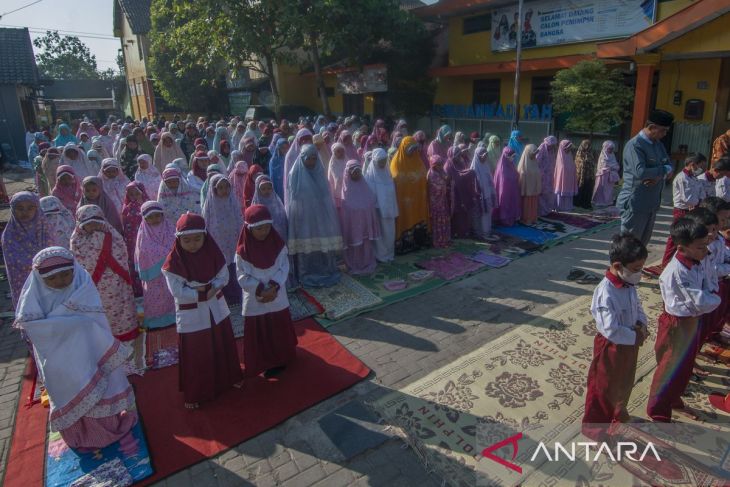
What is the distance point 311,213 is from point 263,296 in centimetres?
217

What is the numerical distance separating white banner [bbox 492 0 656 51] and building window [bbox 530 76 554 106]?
1024 millimetres

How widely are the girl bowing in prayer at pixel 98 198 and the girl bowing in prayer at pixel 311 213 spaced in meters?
2.18

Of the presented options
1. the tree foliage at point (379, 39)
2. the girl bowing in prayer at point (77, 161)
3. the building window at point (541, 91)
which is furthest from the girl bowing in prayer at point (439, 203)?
the building window at point (541, 91)

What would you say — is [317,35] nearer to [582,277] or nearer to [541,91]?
[541,91]

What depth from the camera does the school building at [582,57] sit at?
30.7 feet

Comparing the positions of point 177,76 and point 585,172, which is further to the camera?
point 177,76

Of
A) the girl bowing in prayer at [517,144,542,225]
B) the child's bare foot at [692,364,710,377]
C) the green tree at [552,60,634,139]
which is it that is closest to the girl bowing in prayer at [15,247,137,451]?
the child's bare foot at [692,364,710,377]

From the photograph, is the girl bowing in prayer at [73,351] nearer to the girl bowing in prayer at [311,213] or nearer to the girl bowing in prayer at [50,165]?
the girl bowing in prayer at [311,213]

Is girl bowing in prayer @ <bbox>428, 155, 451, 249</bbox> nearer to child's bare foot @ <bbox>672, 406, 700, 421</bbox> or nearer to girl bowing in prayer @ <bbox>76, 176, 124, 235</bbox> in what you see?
child's bare foot @ <bbox>672, 406, 700, 421</bbox>

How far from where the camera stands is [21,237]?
4254 millimetres

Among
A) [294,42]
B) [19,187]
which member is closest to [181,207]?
[19,187]

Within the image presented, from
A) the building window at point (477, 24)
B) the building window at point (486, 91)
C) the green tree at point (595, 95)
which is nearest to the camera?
the green tree at point (595, 95)

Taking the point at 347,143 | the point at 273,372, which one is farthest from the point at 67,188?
the point at 347,143

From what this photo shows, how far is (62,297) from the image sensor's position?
3.01 m
